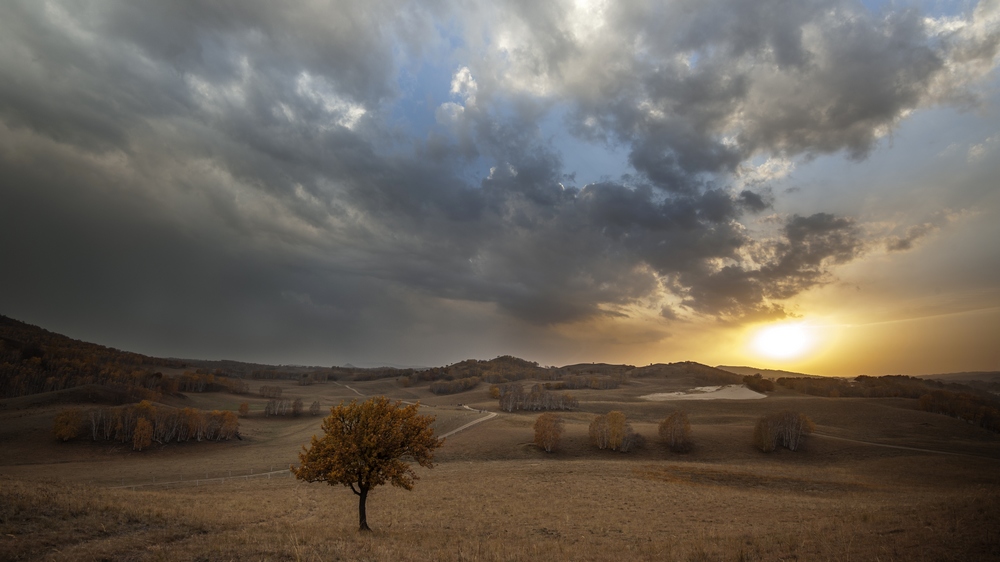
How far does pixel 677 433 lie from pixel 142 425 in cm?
10860

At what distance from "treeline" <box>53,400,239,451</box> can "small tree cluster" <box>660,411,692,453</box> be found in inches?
3899

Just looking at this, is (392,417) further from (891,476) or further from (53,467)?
(53,467)

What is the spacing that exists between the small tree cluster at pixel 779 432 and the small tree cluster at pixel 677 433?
40.7 ft

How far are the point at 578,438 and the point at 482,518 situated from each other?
56657 millimetres

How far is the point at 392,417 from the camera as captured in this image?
26.1 metres

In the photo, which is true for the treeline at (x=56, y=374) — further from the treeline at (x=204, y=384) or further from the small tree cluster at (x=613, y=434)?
the small tree cluster at (x=613, y=434)

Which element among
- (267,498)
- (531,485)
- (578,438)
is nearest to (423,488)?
(531,485)

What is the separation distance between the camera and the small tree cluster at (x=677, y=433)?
75.2 m

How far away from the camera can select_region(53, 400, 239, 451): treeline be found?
81469 millimetres

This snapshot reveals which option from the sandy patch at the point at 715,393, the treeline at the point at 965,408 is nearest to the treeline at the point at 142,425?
the sandy patch at the point at 715,393

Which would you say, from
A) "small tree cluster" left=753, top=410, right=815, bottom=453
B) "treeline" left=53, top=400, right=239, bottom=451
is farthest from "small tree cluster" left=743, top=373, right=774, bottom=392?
"treeline" left=53, top=400, right=239, bottom=451

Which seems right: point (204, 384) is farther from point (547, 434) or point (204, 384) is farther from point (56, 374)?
point (547, 434)

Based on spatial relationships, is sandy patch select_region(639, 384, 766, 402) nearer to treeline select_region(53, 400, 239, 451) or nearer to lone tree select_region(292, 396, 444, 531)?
treeline select_region(53, 400, 239, 451)

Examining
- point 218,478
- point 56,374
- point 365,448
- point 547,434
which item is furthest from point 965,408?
point 56,374
